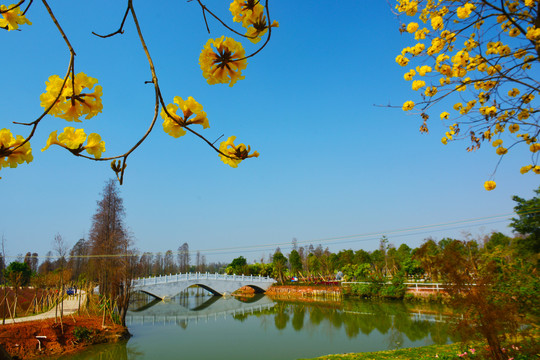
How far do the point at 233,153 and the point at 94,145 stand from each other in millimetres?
205

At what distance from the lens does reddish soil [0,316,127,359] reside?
21.5ft

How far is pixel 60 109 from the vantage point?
0.49m

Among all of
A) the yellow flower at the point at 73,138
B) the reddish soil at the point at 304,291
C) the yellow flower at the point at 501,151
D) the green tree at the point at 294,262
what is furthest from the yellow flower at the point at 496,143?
the green tree at the point at 294,262

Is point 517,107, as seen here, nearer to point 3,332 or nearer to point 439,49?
point 439,49

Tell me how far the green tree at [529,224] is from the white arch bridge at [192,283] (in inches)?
586

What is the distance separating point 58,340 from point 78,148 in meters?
8.75

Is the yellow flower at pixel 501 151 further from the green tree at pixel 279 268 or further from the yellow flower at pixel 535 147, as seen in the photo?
the green tree at pixel 279 268

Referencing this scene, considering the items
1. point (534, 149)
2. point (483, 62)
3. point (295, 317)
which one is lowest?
point (295, 317)

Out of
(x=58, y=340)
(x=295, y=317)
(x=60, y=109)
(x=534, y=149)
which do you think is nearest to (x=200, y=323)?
(x=295, y=317)

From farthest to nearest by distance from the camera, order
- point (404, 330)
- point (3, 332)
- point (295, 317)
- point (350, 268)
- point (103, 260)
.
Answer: point (350, 268)
point (295, 317)
point (103, 260)
point (404, 330)
point (3, 332)

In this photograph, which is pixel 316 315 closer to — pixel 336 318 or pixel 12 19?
pixel 336 318

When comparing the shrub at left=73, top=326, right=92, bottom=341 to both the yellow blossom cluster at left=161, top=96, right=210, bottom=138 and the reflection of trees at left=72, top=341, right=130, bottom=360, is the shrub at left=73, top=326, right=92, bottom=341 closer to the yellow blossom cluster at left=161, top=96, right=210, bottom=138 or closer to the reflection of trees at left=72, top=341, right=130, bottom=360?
the reflection of trees at left=72, top=341, right=130, bottom=360

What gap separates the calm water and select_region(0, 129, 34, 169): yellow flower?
6149 mm

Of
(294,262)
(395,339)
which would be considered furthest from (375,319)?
(294,262)
